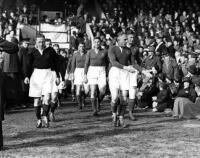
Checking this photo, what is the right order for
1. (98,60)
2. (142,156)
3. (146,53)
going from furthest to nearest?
(146,53), (98,60), (142,156)

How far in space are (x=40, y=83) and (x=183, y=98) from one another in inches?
178

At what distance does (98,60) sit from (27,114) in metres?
2.40

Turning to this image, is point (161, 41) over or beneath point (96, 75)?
over

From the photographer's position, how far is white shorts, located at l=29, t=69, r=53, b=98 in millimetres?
11023

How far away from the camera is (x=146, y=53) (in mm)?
18391

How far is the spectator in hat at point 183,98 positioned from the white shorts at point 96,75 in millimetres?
2057

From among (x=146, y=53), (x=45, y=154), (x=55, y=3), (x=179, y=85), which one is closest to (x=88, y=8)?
(x=55, y=3)

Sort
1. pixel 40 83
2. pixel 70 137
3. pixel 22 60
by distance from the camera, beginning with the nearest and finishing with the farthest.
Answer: pixel 70 137 < pixel 40 83 < pixel 22 60

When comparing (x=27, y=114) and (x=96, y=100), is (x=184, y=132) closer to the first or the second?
(x=96, y=100)

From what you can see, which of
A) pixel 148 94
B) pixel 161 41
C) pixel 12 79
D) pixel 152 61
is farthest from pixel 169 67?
pixel 12 79

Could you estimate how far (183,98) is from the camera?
13.8m

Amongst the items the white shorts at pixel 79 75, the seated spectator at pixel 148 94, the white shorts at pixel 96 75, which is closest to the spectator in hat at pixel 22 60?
the white shorts at pixel 79 75

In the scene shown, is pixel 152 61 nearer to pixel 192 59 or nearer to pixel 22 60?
pixel 192 59

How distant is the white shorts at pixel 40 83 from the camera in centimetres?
1102
